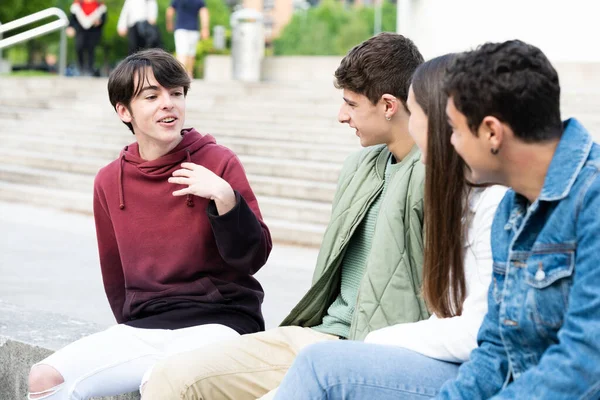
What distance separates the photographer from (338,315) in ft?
9.89

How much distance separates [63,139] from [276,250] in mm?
5678

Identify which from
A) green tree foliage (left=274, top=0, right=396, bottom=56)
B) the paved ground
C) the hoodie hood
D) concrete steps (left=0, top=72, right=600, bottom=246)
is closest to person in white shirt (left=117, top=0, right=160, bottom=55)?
concrete steps (left=0, top=72, right=600, bottom=246)

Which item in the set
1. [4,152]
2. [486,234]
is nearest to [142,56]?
[486,234]

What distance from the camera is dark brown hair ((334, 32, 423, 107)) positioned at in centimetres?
300

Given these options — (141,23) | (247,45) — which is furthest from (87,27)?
(247,45)

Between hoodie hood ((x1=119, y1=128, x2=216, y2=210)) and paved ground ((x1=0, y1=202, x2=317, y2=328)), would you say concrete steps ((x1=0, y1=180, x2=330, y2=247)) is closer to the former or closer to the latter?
paved ground ((x1=0, y1=202, x2=317, y2=328))

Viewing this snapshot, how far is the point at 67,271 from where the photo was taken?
6855 millimetres

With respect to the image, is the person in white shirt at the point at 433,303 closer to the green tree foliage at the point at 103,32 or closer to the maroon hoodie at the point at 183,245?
the maroon hoodie at the point at 183,245

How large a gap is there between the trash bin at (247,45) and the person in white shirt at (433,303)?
13.7m

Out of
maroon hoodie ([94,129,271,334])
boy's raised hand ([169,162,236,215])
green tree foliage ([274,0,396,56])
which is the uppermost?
boy's raised hand ([169,162,236,215])

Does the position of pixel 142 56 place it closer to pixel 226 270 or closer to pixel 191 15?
pixel 226 270

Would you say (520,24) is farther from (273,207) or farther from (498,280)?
(498,280)

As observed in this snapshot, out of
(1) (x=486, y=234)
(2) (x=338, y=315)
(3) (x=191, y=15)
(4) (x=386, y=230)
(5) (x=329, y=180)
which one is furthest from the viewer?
(3) (x=191, y=15)

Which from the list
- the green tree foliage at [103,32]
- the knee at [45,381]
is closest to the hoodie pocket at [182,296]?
the knee at [45,381]
